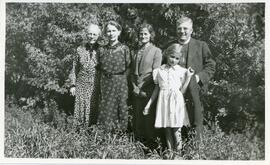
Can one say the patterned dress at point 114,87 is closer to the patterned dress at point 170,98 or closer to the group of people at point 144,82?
the group of people at point 144,82

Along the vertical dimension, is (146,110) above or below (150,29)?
below

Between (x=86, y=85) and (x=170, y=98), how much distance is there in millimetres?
866

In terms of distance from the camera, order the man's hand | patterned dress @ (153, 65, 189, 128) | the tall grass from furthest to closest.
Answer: the man's hand < the tall grass < patterned dress @ (153, 65, 189, 128)

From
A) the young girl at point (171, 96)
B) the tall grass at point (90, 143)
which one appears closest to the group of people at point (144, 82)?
the young girl at point (171, 96)

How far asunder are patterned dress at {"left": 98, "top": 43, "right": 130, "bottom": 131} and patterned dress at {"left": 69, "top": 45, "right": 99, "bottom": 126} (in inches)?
3.1

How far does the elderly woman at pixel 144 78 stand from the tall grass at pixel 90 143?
0.16 metres

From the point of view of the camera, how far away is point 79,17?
4895 mm

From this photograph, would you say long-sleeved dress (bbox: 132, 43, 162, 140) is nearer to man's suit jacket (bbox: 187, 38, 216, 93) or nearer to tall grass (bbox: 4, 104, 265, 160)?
tall grass (bbox: 4, 104, 265, 160)

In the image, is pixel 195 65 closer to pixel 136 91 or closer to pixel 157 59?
pixel 157 59

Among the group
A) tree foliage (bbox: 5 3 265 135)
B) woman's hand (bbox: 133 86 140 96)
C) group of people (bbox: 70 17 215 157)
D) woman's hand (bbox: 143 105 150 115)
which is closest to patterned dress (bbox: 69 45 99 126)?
group of people (bbox: 70 17 215 157)

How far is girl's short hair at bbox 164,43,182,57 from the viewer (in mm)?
4633

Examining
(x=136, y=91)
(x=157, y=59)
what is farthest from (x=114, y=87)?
(x=157, y=59)

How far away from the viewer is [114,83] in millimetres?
4723

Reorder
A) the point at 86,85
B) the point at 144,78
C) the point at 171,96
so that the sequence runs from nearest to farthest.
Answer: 1. the point at 171,96
2. the point at 144,78
3. the point at 86,85
